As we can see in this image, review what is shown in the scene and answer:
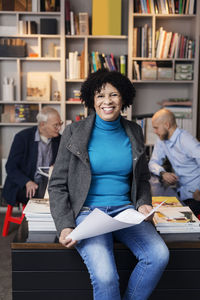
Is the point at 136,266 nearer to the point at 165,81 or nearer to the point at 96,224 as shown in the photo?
the point at 96,224

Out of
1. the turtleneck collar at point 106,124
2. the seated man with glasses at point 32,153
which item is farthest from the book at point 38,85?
the turtleneck collar at point 106,124

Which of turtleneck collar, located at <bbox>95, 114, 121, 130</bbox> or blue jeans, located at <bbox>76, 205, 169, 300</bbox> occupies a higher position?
turtleneck collar, located at <bbox>95, 114, 121, 130</bbox>

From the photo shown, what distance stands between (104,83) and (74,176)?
474 mm

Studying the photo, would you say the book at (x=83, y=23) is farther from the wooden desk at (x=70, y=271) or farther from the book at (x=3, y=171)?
the wooden desk at (x=70, y=271)

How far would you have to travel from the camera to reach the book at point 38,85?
436cm

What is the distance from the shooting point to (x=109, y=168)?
1.75 metres

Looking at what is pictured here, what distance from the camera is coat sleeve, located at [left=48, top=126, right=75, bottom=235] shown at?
165cm

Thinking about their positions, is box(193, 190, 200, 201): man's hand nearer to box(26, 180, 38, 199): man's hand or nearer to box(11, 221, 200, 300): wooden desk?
box(11, 221, 200, 300): wooden desk

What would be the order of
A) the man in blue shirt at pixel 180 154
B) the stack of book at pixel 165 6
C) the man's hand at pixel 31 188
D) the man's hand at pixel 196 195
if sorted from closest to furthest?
the man's hand at pixel 196 195
the man in blue shirt at pixel 180 154
the man's hand at pixel 31 188
the stack of book at pixel 165 6

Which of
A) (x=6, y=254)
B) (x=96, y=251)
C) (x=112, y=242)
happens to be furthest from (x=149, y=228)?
(x=6, y=254)

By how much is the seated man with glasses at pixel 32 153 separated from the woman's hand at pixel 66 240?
5.15 feet

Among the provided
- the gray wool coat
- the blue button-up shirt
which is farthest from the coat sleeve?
the blue button-up shirt

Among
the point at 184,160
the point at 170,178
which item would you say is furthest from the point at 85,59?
the point at 170,178

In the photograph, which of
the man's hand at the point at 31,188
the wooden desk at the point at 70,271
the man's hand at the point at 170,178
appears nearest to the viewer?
the wooden desk at the point at 70,271
